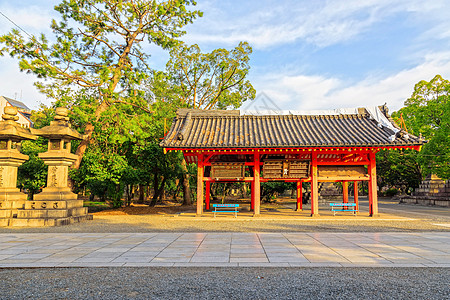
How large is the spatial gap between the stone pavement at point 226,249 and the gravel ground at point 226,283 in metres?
0.39

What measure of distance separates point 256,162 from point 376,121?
7199 millimetres

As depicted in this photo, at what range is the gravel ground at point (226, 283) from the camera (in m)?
3.89

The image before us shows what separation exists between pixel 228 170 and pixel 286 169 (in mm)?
2863

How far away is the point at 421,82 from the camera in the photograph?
27.7m

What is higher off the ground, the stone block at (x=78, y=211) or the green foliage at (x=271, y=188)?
the green foliage at (x=271, y=188)

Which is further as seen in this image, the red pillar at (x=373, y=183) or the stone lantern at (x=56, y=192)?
the red pillar at (x=373, y=183)

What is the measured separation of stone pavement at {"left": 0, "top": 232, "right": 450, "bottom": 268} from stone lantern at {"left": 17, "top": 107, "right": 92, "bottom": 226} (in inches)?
95.0

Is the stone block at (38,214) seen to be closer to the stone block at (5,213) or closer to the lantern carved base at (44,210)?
the lantern carved base at (44,210)

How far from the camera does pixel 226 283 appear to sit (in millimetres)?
4363

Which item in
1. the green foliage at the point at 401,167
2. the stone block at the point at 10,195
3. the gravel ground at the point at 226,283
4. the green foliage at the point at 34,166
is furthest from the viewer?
the green foliage at the point at 401,167

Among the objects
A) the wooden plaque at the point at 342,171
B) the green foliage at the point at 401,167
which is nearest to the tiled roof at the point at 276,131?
the wooden plaque at the point at 342,171

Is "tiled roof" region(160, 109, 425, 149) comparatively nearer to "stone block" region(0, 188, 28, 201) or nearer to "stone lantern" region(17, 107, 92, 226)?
"stone lantern" region(17, 107, 92, 226)

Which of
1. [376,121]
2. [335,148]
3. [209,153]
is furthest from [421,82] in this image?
[209,153]

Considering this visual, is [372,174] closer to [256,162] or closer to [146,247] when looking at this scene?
[256,162]
